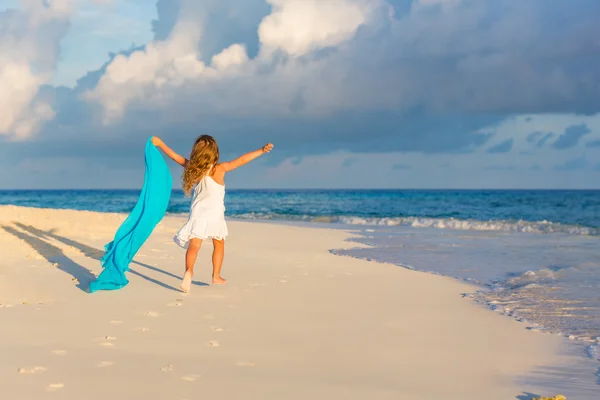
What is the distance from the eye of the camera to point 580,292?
8109mm

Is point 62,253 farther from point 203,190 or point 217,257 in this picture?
point 203,190

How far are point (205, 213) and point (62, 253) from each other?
452 cm

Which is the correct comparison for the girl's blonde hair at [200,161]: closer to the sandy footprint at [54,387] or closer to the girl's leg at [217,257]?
the girl's leg at [217,257]

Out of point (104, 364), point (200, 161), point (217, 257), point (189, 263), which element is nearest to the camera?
point (104, 364)

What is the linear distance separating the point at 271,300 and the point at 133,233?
195cm

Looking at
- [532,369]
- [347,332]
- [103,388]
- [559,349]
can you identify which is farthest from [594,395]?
[103,388]

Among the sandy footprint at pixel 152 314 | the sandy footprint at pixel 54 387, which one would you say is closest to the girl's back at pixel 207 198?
the sandy footprint at pixel 152 314

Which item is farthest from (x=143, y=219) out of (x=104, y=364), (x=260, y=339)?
(x=104, y=364)

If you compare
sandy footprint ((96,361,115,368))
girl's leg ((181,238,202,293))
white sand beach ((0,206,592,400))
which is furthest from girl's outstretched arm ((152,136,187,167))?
sandy footprint ((96,361,115,368))

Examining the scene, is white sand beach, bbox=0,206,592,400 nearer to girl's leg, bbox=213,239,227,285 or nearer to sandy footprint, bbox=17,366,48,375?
sandy footprint, bbox=17,366,48,375

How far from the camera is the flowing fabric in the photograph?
746 centimetres

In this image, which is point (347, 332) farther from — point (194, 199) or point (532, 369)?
point (194, 199)

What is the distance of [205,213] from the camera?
7.37 m

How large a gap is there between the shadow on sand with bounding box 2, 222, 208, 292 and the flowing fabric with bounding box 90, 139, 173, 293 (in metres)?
0.47
